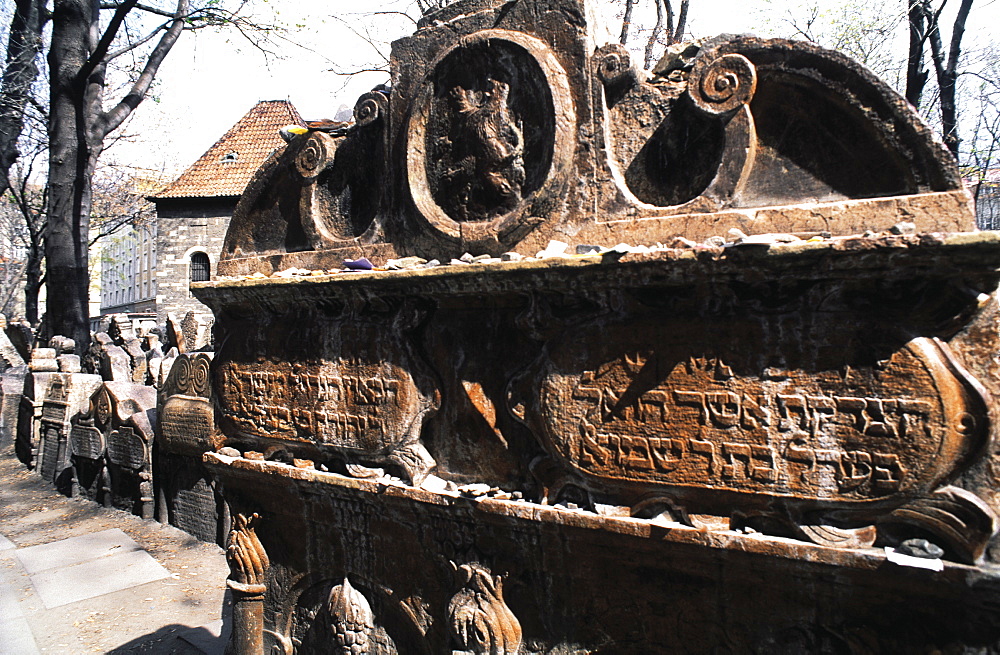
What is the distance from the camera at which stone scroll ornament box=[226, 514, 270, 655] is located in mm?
2959

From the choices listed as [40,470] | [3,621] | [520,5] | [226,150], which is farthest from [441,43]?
[226,150]

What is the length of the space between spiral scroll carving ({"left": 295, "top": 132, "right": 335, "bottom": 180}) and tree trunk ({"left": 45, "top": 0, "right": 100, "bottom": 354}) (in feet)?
30.3

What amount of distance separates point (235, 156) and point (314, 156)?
21.0 meters

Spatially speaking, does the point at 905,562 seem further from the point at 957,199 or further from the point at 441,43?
the point at 441,43

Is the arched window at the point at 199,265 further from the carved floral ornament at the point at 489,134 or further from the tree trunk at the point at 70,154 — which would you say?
the carved floral ornament at the point at 489,134

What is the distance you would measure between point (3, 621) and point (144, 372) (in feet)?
18.9

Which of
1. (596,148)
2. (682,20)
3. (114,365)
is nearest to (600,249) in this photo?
(596,148)

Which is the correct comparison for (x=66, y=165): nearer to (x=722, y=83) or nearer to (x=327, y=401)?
(x=327, y=401)

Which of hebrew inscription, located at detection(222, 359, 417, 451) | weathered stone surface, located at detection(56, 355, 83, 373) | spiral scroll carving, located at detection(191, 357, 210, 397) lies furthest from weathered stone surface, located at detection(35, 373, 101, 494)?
hebrew inscription, located at detection(222, 359, 417, 451)

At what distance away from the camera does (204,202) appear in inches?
854

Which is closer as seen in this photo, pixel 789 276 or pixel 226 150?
pixel 789 276

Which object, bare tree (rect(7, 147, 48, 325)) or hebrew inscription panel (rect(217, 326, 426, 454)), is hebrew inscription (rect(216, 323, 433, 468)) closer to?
hebrew inscription panel (rect(217, 326, 426, 454))

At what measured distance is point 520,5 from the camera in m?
2.25

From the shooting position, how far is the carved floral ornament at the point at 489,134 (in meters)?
2.18
